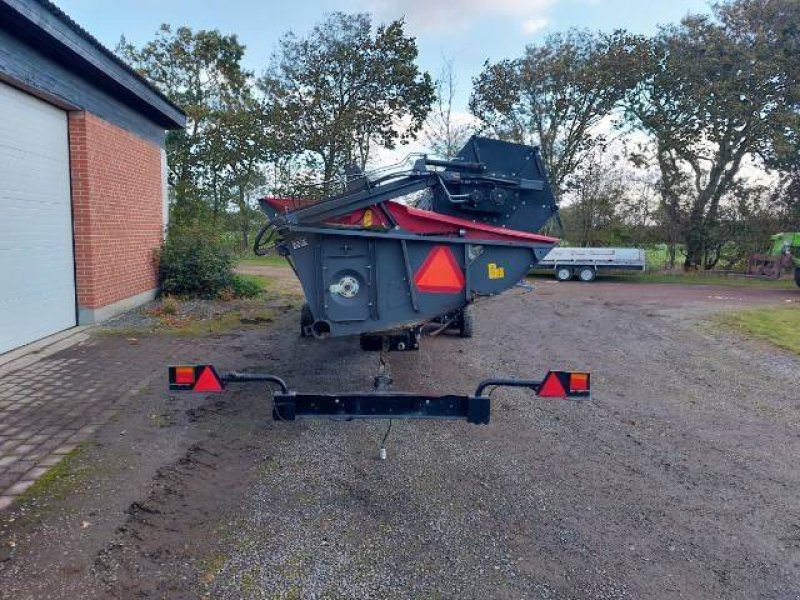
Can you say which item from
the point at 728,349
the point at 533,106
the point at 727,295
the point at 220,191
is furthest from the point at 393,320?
the point at 533,106

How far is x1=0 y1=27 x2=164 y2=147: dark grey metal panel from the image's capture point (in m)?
6.76

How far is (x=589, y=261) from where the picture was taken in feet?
76.4

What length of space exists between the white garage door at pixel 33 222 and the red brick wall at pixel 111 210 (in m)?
0.18

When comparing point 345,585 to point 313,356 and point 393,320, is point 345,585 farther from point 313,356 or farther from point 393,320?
point 313,356

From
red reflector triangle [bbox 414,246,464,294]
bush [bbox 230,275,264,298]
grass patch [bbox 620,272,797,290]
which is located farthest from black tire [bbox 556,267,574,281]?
red reflector triangle [bbox 414,246,464,294]

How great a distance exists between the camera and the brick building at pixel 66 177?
273 inches

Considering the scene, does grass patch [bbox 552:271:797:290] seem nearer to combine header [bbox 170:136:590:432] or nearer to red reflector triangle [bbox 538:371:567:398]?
combine header [bbox 170:136:590:432]

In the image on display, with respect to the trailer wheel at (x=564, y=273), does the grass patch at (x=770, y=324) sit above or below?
below

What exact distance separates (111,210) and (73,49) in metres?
2.77

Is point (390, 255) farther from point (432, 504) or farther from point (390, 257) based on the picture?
point (432, 504)

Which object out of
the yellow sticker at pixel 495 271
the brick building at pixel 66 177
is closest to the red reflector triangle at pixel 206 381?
the yellow sticker at pixel 495 271

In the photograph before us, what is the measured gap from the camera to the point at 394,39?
1022 inches

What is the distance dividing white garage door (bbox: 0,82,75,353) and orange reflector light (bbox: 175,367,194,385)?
4389 mm

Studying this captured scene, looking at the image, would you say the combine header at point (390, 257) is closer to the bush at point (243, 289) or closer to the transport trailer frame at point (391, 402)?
the transport trailer frame at point (391, 402)
